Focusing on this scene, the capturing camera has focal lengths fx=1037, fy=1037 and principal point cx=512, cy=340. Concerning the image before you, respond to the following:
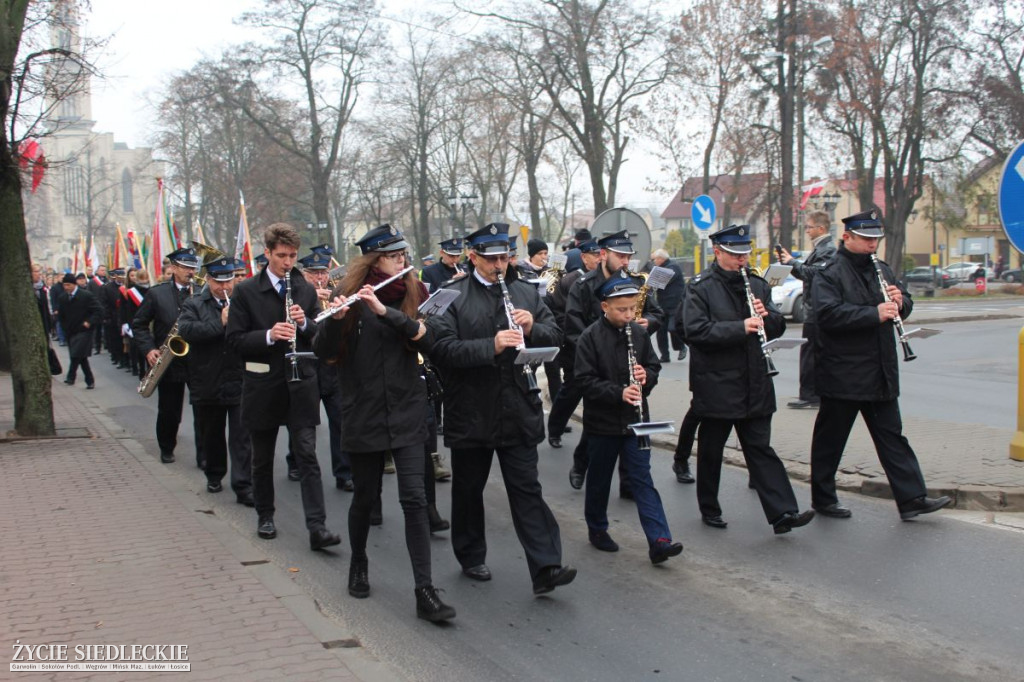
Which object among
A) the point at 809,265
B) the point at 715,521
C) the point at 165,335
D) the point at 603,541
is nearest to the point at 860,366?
the point at 715,521

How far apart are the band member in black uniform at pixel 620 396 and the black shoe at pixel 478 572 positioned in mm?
895

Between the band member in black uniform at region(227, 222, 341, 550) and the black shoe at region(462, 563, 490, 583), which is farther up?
the band member in black uniform at region(227, 222, 341, 550)

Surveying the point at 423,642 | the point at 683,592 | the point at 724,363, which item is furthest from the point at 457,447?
the point at 724,363

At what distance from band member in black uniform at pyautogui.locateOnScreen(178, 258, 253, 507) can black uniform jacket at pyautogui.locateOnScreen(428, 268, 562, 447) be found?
10.6 feet

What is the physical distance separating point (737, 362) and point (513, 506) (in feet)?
6.31

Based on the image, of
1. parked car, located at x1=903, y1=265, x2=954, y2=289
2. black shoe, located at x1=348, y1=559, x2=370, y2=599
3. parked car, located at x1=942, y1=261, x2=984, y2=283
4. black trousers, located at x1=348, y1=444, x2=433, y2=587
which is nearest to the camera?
black trousers, located at x1=348, y1=444, x2=433, y2=587

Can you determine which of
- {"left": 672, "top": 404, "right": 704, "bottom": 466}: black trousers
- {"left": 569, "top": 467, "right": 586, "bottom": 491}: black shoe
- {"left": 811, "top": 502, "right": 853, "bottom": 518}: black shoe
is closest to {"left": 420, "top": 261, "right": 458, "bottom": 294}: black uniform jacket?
{"left": 569, "top": 467, "right": 586, "bottom": 491}: black shoe

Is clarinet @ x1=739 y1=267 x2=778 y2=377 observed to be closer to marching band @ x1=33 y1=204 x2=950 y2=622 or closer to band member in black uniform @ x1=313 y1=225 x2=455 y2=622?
marching band @ x1=33 y1=204 x2=950 y2=622

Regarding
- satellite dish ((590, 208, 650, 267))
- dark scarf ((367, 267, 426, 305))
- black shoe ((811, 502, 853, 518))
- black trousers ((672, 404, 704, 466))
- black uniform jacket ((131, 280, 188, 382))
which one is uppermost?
satellite dish ((590, 208, 650, 267))

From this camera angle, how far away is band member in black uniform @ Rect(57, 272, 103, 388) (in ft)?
57.2

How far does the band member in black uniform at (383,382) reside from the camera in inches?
212

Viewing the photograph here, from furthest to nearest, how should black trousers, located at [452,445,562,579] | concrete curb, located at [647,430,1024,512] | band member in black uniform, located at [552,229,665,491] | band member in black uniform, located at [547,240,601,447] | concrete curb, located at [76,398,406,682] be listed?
band member in black uniform, located at [547,240,601,447], band member in black uniform, located at [552,229,665,491], concrete curb, located at [647,430,1024,512], black trousers, located at [452,445,562,579], concrete curb, located at [76,398,406,682]

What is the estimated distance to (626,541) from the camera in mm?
6781

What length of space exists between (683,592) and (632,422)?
3.45 feet
